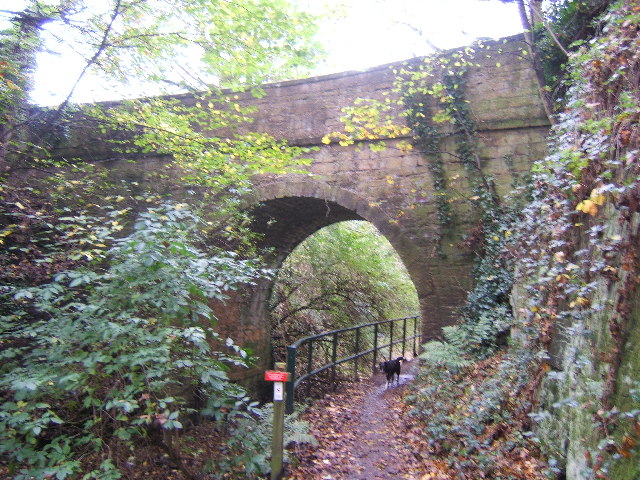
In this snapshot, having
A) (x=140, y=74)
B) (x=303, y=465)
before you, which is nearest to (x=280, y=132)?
(x=140, y=74)

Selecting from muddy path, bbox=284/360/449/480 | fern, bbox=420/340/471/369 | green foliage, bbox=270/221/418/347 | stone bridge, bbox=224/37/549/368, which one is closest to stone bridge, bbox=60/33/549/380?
stone bridge, bbox=224/37/549/368

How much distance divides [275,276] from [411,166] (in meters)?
2.98

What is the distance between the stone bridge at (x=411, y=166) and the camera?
6.06 metres

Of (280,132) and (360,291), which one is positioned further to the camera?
(360,291)

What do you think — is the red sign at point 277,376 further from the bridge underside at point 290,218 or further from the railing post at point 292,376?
the bridge underside at point 290,218

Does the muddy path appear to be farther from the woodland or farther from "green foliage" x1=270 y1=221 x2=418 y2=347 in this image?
"green foliage" x1=270 y1=221 x2=418 y2=347

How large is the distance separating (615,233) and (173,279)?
2881 millimetres

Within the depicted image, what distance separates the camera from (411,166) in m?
6.55

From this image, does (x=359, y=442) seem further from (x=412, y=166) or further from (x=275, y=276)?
(x=412, y=166)

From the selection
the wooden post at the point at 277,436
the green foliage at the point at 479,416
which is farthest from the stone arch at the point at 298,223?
the wooden post at the point at 277,436

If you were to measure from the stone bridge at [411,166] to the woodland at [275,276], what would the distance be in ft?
0.62

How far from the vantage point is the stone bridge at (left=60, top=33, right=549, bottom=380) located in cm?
606

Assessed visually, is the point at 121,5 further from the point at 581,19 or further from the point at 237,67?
the point at 581,19

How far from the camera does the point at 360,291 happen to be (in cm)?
1020
